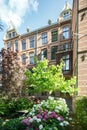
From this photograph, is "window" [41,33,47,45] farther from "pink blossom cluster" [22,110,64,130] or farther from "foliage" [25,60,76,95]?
"pink blossom cluster" [22,110,64,130]

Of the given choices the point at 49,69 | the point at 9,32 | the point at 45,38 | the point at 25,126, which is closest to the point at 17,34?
the point at 9,32

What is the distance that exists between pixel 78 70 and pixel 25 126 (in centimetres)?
710

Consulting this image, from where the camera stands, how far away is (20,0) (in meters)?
8.15

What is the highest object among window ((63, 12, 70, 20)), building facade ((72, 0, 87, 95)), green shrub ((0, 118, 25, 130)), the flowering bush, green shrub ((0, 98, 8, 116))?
window ((63, 12, 70, 20))

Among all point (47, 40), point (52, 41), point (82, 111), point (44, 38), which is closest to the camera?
point (82, 111)

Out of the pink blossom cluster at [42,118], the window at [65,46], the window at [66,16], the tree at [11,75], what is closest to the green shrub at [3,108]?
the tree at [11,75]

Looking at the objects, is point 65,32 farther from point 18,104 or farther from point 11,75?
point 18,104

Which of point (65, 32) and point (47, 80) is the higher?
point (65, 32)

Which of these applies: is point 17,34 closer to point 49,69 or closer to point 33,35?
point 33,35

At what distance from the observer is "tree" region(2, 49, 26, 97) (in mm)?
18156

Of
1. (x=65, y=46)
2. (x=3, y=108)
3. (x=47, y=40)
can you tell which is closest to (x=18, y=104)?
(x=3, y=108)

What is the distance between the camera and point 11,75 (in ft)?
60.0

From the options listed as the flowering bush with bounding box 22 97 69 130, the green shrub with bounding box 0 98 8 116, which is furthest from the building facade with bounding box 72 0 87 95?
the green shrub with bounding box 0 98 8 116

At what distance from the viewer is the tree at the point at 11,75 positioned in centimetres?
1816
